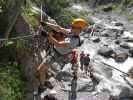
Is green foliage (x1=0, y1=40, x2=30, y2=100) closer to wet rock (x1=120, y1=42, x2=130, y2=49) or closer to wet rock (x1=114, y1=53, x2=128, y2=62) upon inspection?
wet rock (x1=114, y1=53, x2=128, y2=62)

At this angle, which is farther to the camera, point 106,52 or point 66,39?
point 106,52

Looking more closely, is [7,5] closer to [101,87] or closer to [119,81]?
[101,87]

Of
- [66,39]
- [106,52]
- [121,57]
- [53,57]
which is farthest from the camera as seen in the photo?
[106,52]

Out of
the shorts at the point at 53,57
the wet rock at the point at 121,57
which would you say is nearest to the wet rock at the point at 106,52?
the wet rock at the point at 121,57

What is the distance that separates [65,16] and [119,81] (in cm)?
1191

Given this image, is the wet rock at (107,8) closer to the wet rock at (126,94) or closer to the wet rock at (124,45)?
the wet rock at (124,45)

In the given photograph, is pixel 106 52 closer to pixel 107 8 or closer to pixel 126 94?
pixel 126 94

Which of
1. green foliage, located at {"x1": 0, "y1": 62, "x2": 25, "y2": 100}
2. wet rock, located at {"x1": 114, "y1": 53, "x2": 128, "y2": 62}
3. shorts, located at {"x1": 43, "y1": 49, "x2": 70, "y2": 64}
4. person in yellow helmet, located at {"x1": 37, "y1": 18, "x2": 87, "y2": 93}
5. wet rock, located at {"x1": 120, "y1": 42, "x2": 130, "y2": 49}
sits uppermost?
person in yellow helmet, located at {"x1": 37, "y1": 18, "x2": 87, "y2": 93}

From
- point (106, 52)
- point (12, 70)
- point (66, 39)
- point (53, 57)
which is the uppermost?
point (66, 39)

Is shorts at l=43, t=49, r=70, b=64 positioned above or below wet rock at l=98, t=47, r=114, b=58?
above

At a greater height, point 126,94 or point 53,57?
point 53,57

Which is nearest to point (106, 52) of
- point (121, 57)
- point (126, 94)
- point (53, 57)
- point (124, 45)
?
point (121, 57)

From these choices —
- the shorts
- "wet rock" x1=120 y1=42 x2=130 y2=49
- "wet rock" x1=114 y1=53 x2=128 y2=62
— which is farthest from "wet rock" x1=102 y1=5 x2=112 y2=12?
the shorts

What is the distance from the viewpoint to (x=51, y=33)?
30.3 feet
